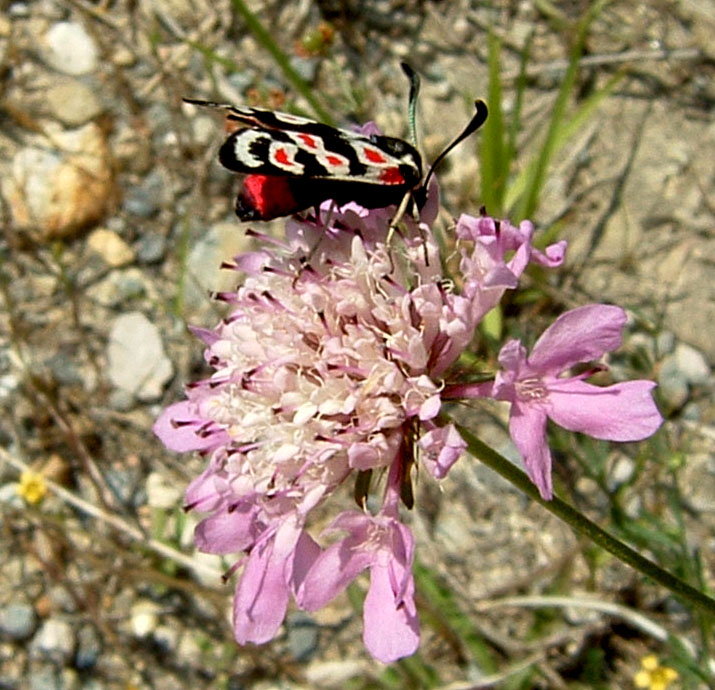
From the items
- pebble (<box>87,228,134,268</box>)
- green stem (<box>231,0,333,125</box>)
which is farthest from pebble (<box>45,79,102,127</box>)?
green stem (<box>231,0,333,125</box>)

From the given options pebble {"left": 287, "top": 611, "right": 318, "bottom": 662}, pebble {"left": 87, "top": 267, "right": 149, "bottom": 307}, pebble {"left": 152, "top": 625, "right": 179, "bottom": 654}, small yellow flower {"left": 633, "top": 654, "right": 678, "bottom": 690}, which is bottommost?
pebble {"left": 152, "top": 625, "right": 179, "bottom": 654}

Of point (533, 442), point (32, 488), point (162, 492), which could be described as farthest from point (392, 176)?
point (162, 492)

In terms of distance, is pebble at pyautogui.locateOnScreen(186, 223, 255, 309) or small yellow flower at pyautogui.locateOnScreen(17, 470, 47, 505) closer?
small yellow flower at pyautogui.locateOnScreen(17, 470, 47, 505)

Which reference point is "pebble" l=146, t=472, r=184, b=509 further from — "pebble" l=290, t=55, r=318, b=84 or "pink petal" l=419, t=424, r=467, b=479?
"pink petal" l=419, t=424, r=467, b=479

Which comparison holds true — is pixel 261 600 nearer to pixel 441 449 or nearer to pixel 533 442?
pixel 441 449

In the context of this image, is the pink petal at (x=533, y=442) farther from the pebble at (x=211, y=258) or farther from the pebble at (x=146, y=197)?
the pebble at (x=146, y=197)

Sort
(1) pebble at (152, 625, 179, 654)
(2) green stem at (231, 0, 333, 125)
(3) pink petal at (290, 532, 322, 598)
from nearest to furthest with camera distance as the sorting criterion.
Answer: (3) pink petal at (290, 532, 322, 598)
(2) green stem at (231, 0, 333, 125)
(1) pebble at (152, 625, 179, 654)

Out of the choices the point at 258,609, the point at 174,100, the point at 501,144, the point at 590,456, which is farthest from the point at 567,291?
the point at 258,609

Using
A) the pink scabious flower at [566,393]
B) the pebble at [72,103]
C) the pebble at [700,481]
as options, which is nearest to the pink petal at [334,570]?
the pink scabious flower at [566,393]
